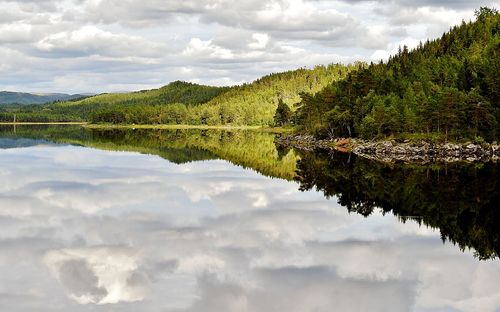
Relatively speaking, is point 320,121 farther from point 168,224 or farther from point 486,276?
point 486,276

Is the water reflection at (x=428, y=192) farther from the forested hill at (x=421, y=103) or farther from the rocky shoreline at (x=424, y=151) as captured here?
the forested hill at (x=421, y=103)

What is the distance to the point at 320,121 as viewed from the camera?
457 ft

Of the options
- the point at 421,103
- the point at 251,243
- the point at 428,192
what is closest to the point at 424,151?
the point at 421,103

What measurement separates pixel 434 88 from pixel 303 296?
10646 centimetres

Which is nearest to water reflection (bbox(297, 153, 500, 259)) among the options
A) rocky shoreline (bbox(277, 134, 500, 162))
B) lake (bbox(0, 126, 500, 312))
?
lake (bbox(0, 126, 500, 312))

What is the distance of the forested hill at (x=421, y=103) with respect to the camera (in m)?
104

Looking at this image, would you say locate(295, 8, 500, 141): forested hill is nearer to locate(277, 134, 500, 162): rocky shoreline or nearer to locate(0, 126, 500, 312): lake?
locate(277, 134, 500, 162): rocky shoreline

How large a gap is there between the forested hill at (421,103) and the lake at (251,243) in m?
34.8

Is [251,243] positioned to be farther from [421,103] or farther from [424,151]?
[421,103]

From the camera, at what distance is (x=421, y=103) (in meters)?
114

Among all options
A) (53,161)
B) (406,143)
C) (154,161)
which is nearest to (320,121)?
(406,143)

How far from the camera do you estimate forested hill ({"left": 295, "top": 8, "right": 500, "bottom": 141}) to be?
104 meters

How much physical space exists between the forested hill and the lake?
3483 centimetres

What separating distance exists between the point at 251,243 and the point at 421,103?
8500cm
